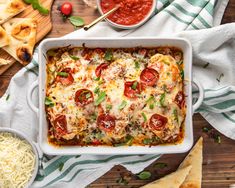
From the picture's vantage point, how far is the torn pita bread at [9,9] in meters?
3.86

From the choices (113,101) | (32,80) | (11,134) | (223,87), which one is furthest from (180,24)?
(11,134)

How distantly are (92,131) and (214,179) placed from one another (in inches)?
41.3

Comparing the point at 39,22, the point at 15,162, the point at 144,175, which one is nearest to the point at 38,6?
the point at 39,22

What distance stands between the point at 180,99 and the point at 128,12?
28.2 inches

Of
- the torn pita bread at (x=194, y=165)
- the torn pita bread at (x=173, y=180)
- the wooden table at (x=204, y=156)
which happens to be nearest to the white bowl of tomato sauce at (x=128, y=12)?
the wooden table at (x=204, y=156)

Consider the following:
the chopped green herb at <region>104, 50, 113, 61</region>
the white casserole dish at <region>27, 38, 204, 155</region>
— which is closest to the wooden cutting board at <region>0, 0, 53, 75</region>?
the white casserole dish at <region>27, 38, 204, 155</region>

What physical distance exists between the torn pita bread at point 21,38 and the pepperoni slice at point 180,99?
3.59ft

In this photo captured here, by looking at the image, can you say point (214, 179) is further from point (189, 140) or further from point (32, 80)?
point (32, 80)

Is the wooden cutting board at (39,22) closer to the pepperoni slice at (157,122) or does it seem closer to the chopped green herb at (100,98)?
the chopped green herb at (100,98)

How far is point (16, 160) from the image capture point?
12.3 feet

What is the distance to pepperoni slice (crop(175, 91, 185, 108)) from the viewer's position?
352 cm

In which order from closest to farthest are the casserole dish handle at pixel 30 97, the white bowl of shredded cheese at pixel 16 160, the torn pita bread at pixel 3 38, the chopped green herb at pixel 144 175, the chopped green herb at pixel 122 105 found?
the chopped green herb at pixel 122 105
the casserole dish handle at pixel 30 97
the white bowl of shredded cheese at pixel 16 160
the torn pita bread at pixel 3 38
the chopped green herb at pixel 144 175

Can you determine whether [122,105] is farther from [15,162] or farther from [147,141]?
[15,162]

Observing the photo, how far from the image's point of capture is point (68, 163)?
3.87 meters
